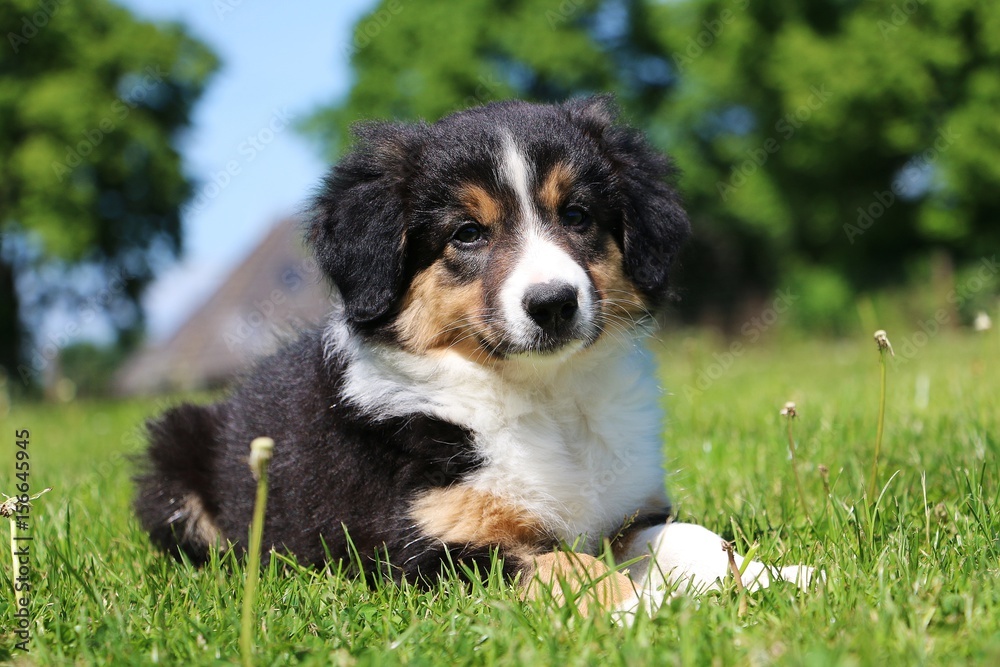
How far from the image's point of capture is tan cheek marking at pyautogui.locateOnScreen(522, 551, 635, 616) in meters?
2.58

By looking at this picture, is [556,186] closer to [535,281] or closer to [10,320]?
[535,281]

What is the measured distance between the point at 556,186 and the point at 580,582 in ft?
4.71

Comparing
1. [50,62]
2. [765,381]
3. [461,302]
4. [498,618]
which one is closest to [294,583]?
[498,618]

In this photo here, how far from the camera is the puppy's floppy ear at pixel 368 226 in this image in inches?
134

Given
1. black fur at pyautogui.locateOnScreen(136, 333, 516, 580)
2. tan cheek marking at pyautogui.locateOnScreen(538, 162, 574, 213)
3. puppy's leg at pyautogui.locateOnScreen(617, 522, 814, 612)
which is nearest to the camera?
puppy's leg at pyautogui.locateOnScreen(617, 522, 814, 612)

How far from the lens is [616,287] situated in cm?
355

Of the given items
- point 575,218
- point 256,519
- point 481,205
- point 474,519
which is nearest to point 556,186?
point 575,218

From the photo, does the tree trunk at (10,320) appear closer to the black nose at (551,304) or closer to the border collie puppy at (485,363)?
the border collie puppy at (485,363)

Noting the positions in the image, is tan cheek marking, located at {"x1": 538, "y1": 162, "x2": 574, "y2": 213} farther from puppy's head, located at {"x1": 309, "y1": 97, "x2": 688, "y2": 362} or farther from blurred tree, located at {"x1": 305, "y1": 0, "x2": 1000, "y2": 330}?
blurred tree, located at {"x1": 305, "y1": 0, "x2": 1000, "y2": 330}

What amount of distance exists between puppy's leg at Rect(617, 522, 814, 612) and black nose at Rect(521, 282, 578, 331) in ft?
2.55

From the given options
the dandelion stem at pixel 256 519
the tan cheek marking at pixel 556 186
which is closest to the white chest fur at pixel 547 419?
the tan cheek marking at pixel 556 186

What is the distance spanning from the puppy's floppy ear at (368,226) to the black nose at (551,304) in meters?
0.57

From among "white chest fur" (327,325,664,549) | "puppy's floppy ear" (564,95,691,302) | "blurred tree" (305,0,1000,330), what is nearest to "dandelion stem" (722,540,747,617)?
"white chest fur" (327,325,664,549)

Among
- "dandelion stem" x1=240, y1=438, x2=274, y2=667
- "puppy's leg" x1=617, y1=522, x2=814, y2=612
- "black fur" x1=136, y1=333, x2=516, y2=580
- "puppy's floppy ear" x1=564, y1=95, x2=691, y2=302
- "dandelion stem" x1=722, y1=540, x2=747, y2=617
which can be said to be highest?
"puppy's floppy ear" x1=564, y1=95, x2=691, y2=302
